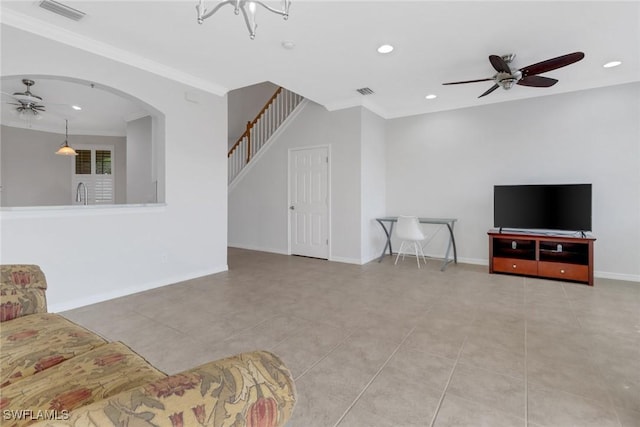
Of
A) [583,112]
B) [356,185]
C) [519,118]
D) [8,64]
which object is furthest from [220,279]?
[583,112]

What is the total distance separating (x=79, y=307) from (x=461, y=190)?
539cm

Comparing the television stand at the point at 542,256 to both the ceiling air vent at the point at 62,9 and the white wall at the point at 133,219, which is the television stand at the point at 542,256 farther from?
the ceiling air vent at the point at 62,9

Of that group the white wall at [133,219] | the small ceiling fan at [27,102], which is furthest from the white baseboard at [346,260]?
the small ceiling fan at [27,102]

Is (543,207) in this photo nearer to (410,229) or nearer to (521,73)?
(410,229)

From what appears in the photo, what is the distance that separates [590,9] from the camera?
2.58 m

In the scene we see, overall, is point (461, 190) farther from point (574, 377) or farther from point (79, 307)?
point (79, 307)

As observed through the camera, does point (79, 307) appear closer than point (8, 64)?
No

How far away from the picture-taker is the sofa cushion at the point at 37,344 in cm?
118

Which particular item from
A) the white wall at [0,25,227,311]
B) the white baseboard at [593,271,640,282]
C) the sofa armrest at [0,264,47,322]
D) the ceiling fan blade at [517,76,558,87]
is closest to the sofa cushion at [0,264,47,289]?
the sofa armrest at [0,264,47,322]

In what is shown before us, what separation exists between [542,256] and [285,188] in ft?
13.9

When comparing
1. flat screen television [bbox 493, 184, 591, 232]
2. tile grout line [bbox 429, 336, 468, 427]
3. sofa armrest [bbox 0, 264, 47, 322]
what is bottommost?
tile grout line [bbox 429, 336, 468, 427]

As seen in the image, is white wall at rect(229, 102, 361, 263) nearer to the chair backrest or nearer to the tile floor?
the chair backrest

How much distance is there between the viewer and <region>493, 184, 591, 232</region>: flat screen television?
3.99 m

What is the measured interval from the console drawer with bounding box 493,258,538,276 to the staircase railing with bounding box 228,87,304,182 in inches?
171
